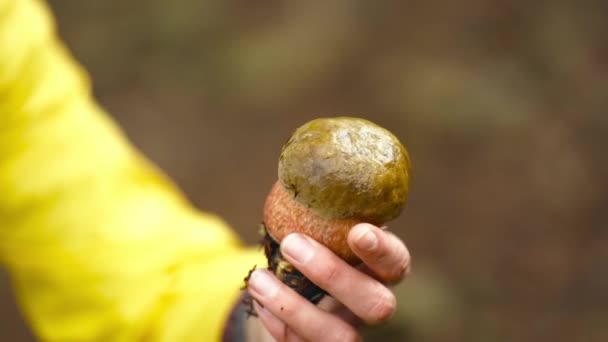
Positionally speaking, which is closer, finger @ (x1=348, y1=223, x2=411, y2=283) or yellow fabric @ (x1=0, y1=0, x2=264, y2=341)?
finger @ (x1=348, y1=223, x2=411, y2=283)

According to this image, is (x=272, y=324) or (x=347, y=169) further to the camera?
(x=272, y=324)

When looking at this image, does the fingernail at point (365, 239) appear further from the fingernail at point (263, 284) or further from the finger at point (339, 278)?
the fingernail at point (263, 284)

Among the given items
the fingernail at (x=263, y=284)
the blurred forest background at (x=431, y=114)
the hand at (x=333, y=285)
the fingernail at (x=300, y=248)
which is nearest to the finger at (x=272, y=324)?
the hand at (x=333, y=285)

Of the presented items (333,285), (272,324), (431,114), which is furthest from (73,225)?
(431,114)

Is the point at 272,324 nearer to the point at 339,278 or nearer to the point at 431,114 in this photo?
the point at 339,278

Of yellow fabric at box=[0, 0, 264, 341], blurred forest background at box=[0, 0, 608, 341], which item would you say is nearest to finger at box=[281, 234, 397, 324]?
yellow fabric at box=[0, 0, 264, 341]

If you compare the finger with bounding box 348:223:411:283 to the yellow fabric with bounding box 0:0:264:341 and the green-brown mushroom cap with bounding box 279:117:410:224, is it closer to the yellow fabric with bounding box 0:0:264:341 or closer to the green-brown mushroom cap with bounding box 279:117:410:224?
the green-brown mushroom cap with bounding box 279:117:410:224
